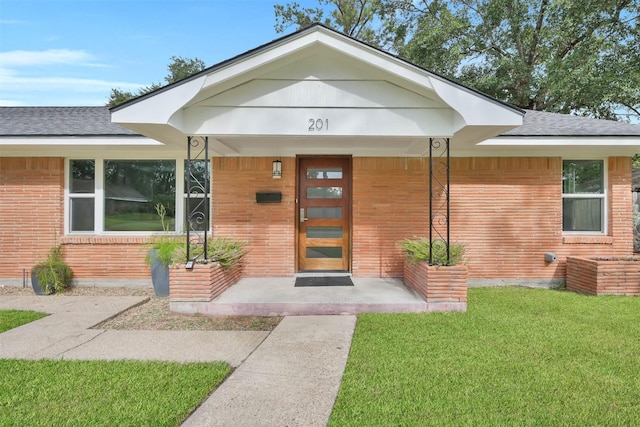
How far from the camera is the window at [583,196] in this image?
23.5 ft

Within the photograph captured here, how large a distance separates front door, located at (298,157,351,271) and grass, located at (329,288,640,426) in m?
2.41

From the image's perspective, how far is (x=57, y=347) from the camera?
3.93 meters

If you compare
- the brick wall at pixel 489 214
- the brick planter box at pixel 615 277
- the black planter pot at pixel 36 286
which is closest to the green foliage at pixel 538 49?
the brick wall at pixel 489 214

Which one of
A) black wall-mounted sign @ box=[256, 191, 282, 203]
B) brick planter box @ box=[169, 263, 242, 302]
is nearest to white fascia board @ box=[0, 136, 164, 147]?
black wall-mounted sign @ box=[256, 191, 282, 203]

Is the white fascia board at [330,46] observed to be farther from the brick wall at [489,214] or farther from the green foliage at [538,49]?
the green foliage at [538,49]

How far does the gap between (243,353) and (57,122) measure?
6.76 meters

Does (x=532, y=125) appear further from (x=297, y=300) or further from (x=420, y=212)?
(x=297, y=300)

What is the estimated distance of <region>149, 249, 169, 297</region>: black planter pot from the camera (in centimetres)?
643

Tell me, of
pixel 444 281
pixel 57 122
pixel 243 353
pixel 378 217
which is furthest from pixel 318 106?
pixel 57 122

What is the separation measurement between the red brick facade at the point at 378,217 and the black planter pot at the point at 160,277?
2.88 ft

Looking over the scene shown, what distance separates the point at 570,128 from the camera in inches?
260

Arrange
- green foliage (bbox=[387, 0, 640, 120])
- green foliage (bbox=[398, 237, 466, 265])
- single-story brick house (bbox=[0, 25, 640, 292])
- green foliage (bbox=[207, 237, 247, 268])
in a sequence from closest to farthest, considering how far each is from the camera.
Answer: green foliage (bbox=[398, 237, 466, 265]) → green foliage (bbox=[207, 237, 247, 268]) → single-story brick house (bbox=[0, 25, 640, 292]) → green foliage (bbox=[387, 0, 640, 120])

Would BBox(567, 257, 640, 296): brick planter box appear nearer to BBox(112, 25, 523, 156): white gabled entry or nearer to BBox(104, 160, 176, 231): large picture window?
BBox(112, 25, 523, 156): white gabled entry

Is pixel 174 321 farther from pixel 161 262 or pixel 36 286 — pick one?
pixel 36 286
